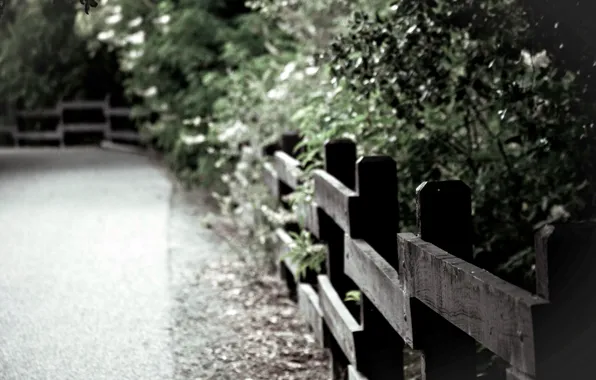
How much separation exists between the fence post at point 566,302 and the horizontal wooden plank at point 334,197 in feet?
8.15

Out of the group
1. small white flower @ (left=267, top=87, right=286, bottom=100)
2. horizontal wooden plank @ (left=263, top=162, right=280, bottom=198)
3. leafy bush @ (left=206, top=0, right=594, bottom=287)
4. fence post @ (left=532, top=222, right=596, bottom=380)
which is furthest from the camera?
small white flower @ (left=267, top=87, right=286, bottom=100)

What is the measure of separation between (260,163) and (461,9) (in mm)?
4514

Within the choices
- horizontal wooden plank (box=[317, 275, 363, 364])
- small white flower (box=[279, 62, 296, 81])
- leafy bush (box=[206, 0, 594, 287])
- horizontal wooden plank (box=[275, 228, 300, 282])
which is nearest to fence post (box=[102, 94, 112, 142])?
small white flower (box=[279, 62, 296, 81])

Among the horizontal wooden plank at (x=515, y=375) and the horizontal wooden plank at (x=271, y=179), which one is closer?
the horizontal wooden plank at (x=515, y=375)

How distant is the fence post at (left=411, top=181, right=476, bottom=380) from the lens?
3283 millimetres

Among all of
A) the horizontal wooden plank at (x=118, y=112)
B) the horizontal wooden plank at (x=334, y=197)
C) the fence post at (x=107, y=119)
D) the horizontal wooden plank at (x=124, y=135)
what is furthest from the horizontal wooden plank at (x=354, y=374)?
the fence post at (x=107, y=119)

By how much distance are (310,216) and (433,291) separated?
3.09 meters

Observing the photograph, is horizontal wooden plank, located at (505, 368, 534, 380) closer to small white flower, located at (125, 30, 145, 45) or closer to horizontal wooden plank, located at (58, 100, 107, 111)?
small white flower, located at (125, 30, 145, 45)

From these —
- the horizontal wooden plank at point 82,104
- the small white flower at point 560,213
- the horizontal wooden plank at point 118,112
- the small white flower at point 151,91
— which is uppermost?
the small white flower at point 151,91

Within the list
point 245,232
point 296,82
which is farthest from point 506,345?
point 245,232

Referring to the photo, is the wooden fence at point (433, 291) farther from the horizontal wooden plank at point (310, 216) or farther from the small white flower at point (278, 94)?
the small white flower at point (278, 94)

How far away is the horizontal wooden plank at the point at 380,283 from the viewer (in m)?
3.86

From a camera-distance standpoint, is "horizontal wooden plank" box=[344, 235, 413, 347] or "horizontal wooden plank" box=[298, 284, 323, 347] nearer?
"horizontal wooden plank" box=[344, 235, 413, 347]

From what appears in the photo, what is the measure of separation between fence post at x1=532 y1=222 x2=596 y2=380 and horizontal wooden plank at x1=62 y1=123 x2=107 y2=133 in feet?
88.0
